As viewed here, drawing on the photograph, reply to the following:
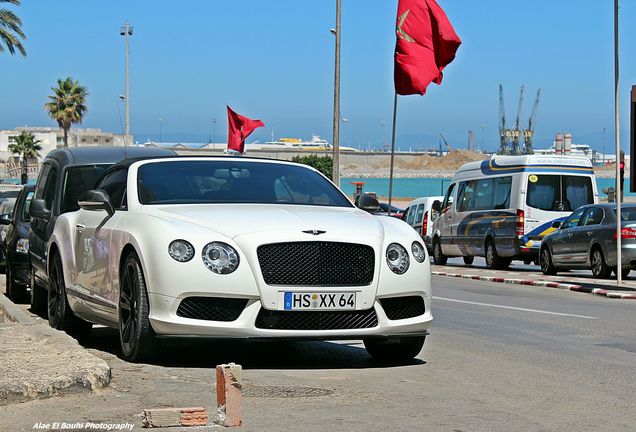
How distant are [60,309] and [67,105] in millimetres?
Result: 84669

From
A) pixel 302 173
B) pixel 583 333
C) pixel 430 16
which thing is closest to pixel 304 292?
pixel 302 173

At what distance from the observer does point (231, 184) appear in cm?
1006

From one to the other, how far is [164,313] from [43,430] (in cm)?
238

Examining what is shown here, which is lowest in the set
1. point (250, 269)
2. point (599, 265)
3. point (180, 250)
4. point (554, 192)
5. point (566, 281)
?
point (566, 281)

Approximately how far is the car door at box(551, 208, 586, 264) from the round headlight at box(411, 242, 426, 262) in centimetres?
1676

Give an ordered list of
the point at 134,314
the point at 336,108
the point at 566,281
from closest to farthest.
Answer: the point at 134,314, the point at 566,281, the point at 336,108

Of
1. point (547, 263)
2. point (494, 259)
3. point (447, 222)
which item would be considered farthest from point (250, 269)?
point (447, 222)

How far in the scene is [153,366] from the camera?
8922mm

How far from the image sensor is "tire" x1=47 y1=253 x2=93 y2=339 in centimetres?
1119

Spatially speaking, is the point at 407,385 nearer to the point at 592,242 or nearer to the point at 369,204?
the point at 369,204

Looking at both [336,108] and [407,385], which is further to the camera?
[336,108]

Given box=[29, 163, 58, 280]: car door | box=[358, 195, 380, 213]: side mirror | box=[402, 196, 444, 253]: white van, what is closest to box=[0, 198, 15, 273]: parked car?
box=[29, 163, 58, 280]: car door

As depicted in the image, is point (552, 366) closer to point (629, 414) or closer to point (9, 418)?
point (629, 414)

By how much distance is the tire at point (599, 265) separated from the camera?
24.2 m
